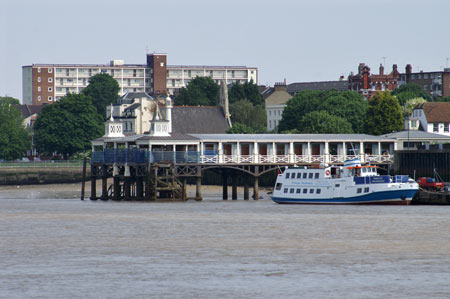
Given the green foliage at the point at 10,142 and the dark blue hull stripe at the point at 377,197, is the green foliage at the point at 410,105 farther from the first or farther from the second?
the dark blue hull stripe at the point at 377,197

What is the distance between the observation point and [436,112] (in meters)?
167

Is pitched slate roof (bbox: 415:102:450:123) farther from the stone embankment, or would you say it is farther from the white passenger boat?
the white passenger boat

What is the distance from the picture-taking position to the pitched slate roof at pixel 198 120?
17475 cm

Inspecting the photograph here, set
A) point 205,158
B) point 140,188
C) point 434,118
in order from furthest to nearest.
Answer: point 434,118 < point 140,188 < point 205,158

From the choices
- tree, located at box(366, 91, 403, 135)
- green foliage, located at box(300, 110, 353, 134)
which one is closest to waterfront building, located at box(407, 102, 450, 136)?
tree, located at box(366, 91, 403, 135)

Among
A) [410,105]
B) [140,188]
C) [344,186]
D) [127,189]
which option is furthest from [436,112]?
[140,188]

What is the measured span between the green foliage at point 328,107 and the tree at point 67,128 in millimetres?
32748

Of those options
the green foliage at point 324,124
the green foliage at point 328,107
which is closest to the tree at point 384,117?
the green foliage at point 324,124

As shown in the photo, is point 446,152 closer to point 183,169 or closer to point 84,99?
point 183,169

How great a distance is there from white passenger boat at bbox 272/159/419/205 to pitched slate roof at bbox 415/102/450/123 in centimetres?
6283

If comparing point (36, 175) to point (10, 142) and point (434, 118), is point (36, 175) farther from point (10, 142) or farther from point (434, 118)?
point (434, 118)

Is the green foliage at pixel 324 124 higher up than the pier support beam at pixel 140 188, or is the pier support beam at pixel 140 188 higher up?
the green foliage at pixel 324 124

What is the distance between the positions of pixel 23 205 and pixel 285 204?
82.0ft

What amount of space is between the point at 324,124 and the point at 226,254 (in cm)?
9905
